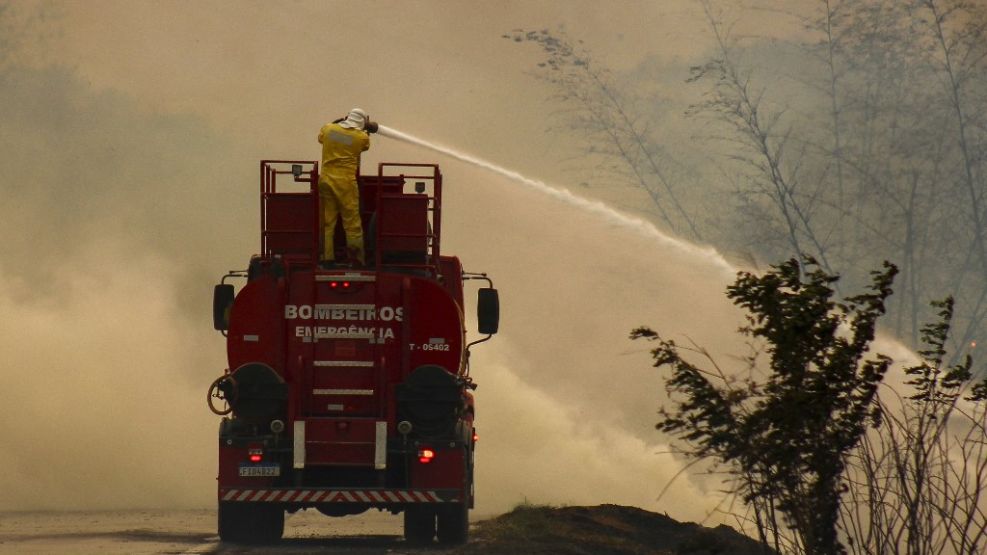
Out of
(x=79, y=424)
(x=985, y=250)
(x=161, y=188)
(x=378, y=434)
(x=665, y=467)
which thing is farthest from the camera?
(x=985, y=250)

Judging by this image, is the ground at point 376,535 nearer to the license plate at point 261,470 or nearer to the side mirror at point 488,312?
the license plate at point 261,470

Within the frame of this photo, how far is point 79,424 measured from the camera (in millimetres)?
31750

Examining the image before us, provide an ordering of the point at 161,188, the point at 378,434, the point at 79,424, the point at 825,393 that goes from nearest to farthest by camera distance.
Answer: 1. the point at 825,393
2. the point at 378,434
3. the point at 79,424
4. the point at 161,188

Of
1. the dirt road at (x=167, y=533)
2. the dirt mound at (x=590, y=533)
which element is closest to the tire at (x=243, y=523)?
the dirt road at (x=167, y=533)

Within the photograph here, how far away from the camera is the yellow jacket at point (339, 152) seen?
20.8m

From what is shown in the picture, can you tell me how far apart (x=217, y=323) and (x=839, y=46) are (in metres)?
30.2

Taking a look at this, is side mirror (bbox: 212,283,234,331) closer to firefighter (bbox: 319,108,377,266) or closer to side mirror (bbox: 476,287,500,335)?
firefighter (bbox: 319,108,377,266)

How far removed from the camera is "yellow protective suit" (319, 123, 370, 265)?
68.0ft

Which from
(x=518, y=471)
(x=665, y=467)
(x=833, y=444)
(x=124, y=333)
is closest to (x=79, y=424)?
(x=124, y=333)

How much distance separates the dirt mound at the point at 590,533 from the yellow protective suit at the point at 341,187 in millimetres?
3610

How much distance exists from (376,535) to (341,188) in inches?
189

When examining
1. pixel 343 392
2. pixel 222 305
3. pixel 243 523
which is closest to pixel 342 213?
pixel 222 305

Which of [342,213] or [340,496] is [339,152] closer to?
[342,213]

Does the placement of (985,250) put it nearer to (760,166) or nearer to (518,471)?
(760,166)
